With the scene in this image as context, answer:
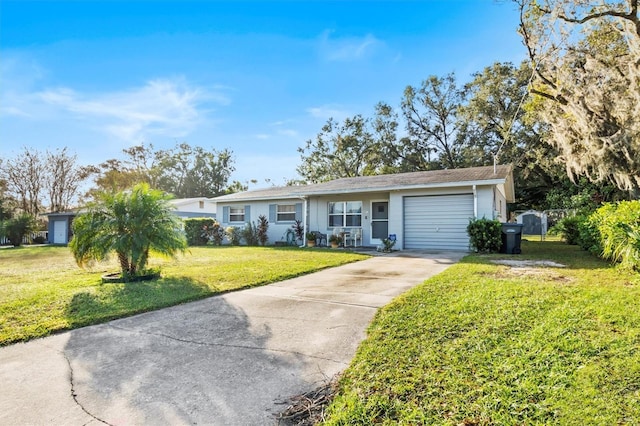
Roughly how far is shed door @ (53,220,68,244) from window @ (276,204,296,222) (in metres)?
→ 15.4

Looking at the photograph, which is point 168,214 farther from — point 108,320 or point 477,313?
point 477,313

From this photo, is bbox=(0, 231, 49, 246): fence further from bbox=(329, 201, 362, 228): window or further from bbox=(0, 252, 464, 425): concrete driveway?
bbox=(0, 252, 464, 425): concrete driveway

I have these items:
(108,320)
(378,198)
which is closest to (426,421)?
(108,320)

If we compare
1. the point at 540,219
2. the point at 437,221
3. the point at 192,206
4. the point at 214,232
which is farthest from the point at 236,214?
the point at 540,219

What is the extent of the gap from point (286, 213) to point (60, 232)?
16.6 metres

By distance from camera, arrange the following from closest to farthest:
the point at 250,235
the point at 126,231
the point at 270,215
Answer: the point at 126,231
the point at 250,235
the point at 270,215

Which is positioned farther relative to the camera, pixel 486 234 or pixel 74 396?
pixel 486 234

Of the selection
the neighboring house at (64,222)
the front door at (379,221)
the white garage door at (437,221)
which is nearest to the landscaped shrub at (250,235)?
the neighboring house at (64,222)

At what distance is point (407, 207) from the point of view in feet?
42.4

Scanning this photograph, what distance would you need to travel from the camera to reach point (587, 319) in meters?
3.32

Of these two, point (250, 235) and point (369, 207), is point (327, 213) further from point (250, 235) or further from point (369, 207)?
point (250, 235)

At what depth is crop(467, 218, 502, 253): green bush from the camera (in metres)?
10.2

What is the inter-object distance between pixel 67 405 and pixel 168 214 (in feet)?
15.6

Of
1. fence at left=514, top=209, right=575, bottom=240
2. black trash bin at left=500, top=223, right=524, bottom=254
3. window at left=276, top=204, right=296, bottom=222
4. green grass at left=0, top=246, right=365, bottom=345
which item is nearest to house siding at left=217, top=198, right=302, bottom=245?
window at left=276, top=204, right=296, bottom=222
